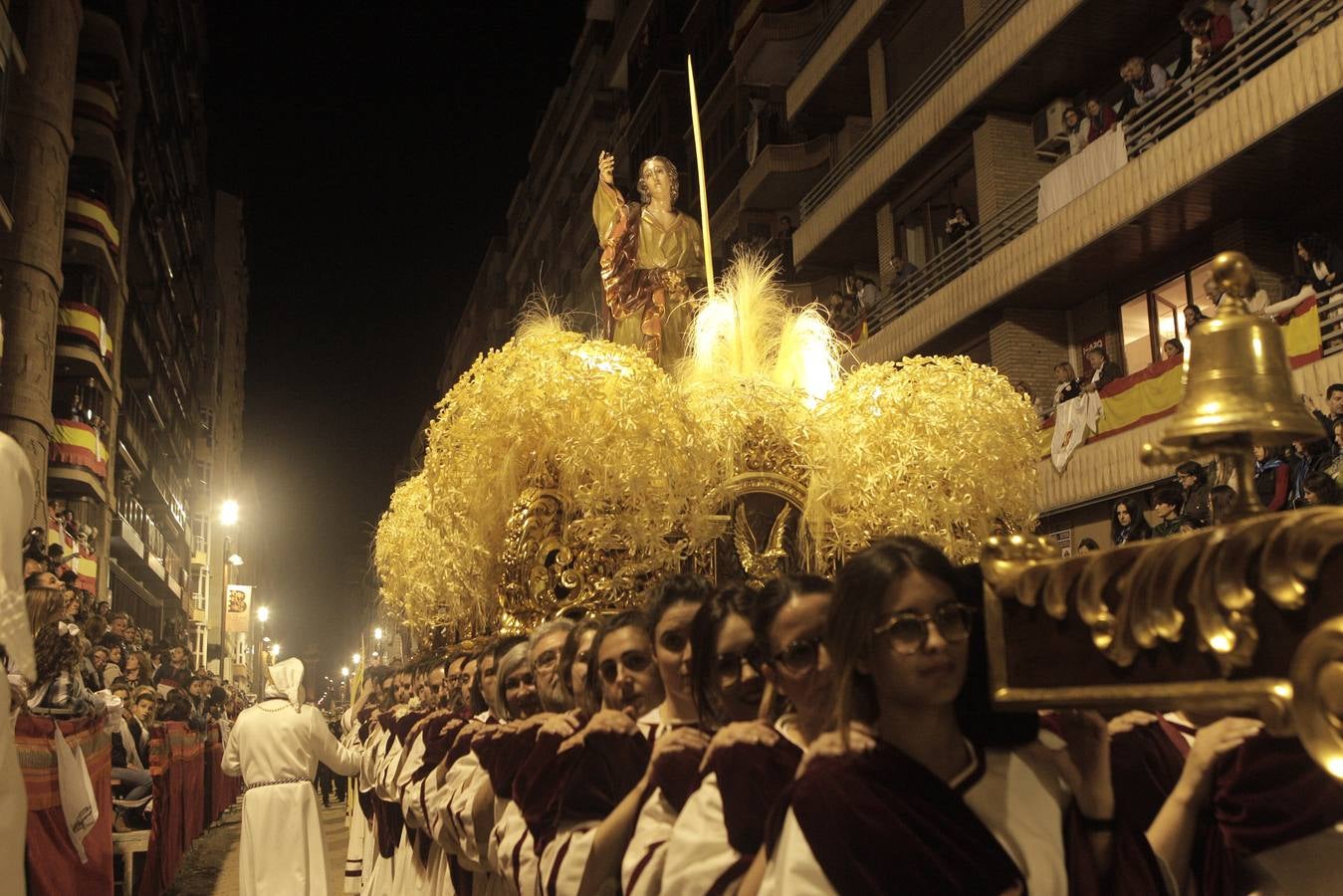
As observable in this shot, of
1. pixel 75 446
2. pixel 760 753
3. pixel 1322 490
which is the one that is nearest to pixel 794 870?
pixel 760 753

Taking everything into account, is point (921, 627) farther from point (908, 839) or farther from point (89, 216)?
point (89, 216)

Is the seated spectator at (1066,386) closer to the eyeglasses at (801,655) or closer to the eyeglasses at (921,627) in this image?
the eyeglasses at (801,655)

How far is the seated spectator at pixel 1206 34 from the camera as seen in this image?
13.8m

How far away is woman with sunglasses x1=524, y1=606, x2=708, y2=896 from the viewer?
3.72 meters

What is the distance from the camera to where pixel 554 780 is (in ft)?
13.6

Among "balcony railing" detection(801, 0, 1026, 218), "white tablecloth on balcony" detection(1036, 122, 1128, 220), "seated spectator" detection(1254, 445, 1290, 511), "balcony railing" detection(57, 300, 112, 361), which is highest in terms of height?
"balcony railing" detection(801, 0, 1026, 218)

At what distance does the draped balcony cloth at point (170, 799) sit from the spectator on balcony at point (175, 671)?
1.07 metres

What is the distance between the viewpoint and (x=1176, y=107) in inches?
556

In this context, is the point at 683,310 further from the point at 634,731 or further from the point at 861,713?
the point at 861,713

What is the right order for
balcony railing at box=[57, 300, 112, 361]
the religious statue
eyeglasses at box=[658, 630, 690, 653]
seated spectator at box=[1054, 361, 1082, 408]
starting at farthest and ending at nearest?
balcony railing at box=[57, 300, 112, 361] → seated spectator at box=[1054, 361, 1082, 408] → the religious statue → eyeglasses at box=[658, 630, 690, 653]

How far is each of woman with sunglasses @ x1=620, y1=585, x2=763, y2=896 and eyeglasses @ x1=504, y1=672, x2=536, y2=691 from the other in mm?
2010

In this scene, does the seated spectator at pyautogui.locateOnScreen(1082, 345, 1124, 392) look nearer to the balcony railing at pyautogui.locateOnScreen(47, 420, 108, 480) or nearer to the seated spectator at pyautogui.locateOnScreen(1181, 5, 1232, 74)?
the seated spectator at pyautogui.locateOnScreen(1181, 5, 1232, 74)

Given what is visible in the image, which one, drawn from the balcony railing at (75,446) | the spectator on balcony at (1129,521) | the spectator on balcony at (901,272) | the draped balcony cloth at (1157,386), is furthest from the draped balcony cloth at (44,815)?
the balcony railing at (75,446)

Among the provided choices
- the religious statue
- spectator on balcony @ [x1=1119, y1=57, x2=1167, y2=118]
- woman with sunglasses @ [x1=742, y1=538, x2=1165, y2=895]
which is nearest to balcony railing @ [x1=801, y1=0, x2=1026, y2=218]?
spectator on balcony @ [x1=1119, y1=57, x2=1167, y2=118]
